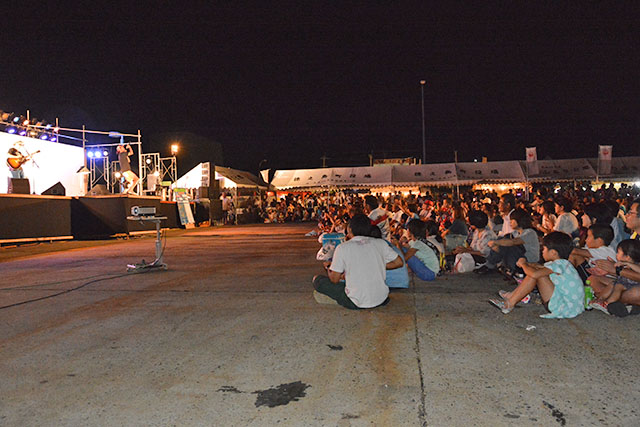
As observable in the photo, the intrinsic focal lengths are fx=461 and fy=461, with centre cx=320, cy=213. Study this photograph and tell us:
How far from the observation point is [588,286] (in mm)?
5148

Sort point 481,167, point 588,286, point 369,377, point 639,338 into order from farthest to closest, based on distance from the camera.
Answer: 1. point 481,167
2. point 588,286
3. point 639,338
4. point 369,377

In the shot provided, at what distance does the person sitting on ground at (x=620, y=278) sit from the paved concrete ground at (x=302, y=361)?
173 mm

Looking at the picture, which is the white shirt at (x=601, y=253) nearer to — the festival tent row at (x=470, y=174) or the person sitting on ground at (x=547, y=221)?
the person sitting on ground at (x=547, y=221)

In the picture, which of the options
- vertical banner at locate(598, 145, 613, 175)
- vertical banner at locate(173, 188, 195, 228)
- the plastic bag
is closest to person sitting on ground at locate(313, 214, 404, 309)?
the plastic bag

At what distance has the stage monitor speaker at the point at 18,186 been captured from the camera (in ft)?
49.1

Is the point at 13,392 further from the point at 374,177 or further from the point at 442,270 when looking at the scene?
the point at 374,177

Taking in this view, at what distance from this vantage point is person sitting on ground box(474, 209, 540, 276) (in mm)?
6730

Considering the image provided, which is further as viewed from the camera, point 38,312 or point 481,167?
point 481,167

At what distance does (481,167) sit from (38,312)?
2540cm

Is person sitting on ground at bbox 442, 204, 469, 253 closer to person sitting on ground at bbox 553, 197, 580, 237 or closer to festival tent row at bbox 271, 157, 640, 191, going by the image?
person sitting on ground at bbox 553, 197, 580, 237

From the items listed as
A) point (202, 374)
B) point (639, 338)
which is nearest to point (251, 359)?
point (202, 374)

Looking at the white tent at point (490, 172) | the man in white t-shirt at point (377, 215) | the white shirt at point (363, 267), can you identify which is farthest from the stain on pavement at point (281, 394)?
the white tent at point (490, 172)

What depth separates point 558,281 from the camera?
4.53 metres

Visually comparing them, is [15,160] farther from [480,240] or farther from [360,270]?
[360,270]
